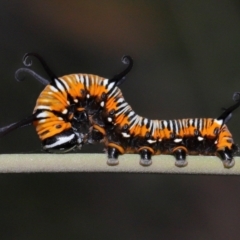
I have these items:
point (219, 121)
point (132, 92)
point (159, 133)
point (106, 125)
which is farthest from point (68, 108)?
point (132, 92)

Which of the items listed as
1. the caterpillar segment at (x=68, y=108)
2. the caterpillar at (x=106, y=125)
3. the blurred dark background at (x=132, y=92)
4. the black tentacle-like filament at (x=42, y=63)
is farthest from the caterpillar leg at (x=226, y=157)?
the blurred dark background at (x=132, y=92)

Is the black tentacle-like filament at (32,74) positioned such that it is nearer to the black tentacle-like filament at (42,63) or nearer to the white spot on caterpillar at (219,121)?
the black tentacle-like filament at (42,63)

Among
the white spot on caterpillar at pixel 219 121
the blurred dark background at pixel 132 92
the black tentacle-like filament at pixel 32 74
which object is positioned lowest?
the blurred dark background at pixel 132 92

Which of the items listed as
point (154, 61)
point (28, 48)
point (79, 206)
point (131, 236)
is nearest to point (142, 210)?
point (131, 236)

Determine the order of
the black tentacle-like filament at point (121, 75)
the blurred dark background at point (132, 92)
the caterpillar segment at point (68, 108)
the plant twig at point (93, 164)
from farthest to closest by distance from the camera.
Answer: the blurred dark background at point (132, 92) < the black tentacle-like filament at point (121, 75) < the caterpillar segment at point (68, 108) < the plant twig at point (93, 164)

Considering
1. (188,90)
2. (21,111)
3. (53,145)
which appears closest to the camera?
(53,145)

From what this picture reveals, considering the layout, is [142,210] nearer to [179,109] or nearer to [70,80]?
[179,109]
